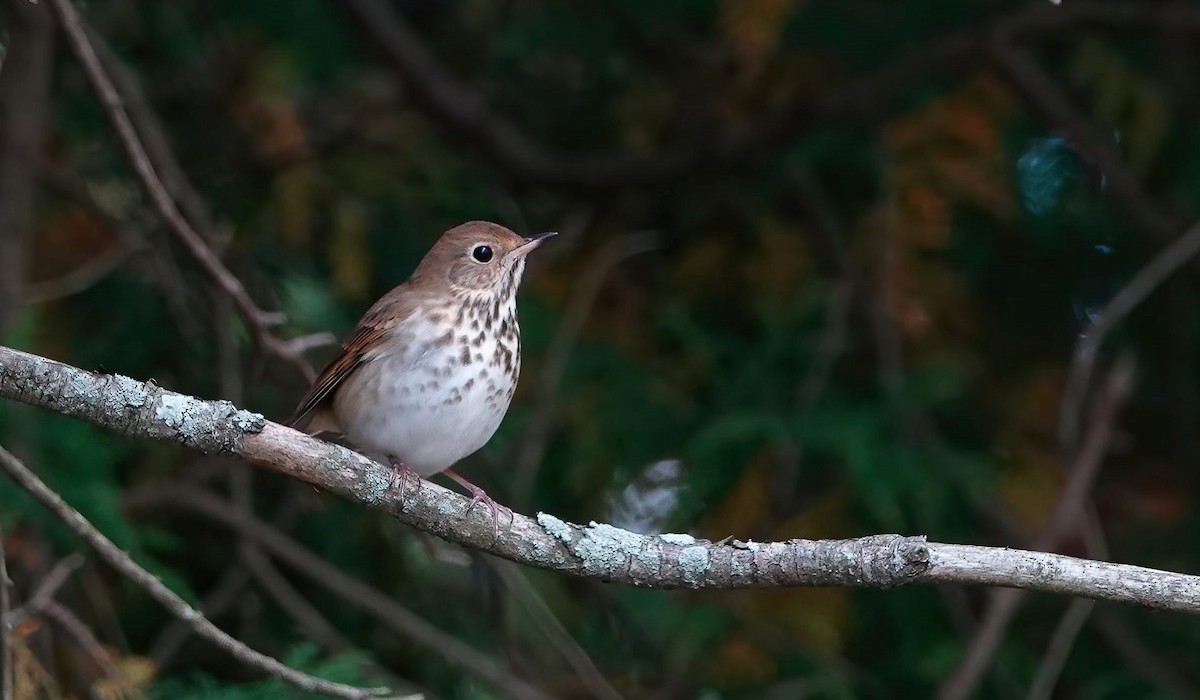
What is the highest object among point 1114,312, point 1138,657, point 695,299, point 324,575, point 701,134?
point 701,134

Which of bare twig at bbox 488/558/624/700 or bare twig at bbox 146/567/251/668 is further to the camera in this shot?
bare twig at bbox 488/558/624/700

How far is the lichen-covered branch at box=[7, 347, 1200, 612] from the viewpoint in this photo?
249 cm

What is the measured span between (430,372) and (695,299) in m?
1.48

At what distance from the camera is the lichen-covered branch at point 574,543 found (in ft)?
8.16

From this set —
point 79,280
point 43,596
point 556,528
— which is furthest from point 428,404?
point 79,280

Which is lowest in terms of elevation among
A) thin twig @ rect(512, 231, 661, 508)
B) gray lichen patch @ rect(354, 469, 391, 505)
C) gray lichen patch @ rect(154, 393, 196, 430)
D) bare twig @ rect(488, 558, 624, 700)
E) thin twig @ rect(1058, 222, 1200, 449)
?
gray lichen patch @ rect(154, 393, 196, 430)

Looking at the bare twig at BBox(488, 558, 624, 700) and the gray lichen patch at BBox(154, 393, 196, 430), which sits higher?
the bare twig at BBox(488, 558, 624, 700)

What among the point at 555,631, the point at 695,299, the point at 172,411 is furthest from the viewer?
the point at 695,299

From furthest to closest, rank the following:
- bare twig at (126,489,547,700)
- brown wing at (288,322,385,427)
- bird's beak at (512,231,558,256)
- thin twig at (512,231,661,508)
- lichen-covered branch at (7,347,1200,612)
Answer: thin twig at (512,231,661,508)
bare twig at (126,489,547,700)
bird's beak at (512,231,558,256)
brown wing at (288,322,385,427)
lichen-covered branch at (7,347,1200,612)

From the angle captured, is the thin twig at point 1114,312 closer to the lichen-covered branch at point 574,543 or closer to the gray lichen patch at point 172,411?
the lichen-covered branch at point 574,543

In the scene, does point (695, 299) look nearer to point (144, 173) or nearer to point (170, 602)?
point (144, 173)

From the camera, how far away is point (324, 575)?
4242mm

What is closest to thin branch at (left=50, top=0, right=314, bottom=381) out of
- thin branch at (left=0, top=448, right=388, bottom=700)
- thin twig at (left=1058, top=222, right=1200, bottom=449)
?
thin branch at (left=0, top=448, right=388, bottom=700)

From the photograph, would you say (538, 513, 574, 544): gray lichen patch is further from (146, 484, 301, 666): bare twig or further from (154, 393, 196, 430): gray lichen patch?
(146, 484, 301, 666): bare twig
